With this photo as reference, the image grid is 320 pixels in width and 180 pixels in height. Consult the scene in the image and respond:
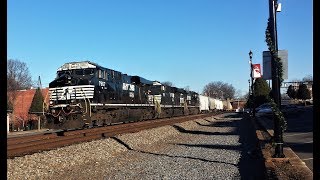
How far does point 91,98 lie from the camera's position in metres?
22.0

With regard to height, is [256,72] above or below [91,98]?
above

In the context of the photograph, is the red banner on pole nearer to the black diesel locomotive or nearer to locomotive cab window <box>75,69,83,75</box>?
the black diesel locomotive

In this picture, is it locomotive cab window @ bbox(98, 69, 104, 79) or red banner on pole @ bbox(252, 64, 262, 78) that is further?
red banner on pole @ bbox(252, 64, 262, 78)

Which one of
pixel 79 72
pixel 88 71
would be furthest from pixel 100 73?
pixel 79 72

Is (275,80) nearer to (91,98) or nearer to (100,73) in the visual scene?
(91,98)

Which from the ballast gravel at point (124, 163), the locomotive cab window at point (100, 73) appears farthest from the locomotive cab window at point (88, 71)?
the ballast gravel at point (124, 163)

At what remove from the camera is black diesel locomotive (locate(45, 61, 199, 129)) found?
20.7 meters

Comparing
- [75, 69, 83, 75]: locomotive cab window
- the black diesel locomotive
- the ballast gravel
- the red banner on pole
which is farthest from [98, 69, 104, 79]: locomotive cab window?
the red banner on pole

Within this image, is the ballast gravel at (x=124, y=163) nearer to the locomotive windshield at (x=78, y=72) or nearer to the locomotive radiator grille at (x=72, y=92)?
the locomotive radiator grille at (x=72, y=92)

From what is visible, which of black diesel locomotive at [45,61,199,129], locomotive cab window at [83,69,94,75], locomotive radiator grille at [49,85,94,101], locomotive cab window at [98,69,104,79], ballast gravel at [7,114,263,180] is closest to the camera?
ballast gravel at [7,114,263,180]

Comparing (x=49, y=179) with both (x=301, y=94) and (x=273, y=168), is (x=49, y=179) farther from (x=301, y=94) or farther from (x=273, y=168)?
(x=301, y=94)

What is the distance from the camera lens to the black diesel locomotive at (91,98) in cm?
2072

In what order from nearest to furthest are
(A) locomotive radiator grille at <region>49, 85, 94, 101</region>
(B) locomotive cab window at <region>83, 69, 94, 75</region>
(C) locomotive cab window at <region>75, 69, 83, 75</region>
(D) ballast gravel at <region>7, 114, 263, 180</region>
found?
(D) ballast gravel at <region>7, 114, 263, 180</region> < (A) locomotive radiator grille at <region>49, 85, 94, 101</region> < (B) locomotive cab window at <region>83, 69, 94, 75</region> < (C) locomotive cab window at <region>75, 69, 83, 75</region>
